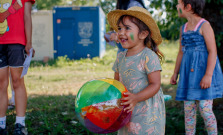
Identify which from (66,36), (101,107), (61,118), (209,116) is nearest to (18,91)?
(61,118)

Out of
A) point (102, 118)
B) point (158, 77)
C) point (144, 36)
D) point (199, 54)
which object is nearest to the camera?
point (102, 118)

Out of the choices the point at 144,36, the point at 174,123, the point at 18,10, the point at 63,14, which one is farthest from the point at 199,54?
the point at 63,14

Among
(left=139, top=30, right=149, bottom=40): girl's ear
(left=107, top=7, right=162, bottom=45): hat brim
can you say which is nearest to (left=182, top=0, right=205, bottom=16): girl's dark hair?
(left=107, top=7, right=162, bottom=45): hat brim

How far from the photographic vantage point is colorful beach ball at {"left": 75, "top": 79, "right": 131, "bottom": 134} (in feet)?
6.19

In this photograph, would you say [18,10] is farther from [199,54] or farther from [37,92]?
[37,92]

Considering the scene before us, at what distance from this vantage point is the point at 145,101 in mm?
2133

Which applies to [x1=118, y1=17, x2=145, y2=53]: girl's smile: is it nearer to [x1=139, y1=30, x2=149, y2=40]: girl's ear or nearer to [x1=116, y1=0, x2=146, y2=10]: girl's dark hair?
[x1=139, y1=30, x2=149, y2=40]: girl's ear

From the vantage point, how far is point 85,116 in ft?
6.28

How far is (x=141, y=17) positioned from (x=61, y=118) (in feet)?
7.49

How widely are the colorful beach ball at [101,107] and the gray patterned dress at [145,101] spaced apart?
19 cm

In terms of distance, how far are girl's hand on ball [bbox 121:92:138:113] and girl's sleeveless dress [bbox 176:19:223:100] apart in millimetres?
1112

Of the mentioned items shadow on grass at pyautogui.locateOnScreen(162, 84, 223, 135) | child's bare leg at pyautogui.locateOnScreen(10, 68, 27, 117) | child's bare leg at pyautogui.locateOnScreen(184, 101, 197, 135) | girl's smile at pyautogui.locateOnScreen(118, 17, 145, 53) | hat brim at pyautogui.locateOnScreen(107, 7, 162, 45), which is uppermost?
hat brim at pyautogui.locateOnScreen(107, 7, 162, 45)

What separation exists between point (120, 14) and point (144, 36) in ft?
0.91

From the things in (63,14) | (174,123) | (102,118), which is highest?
(63,14)
